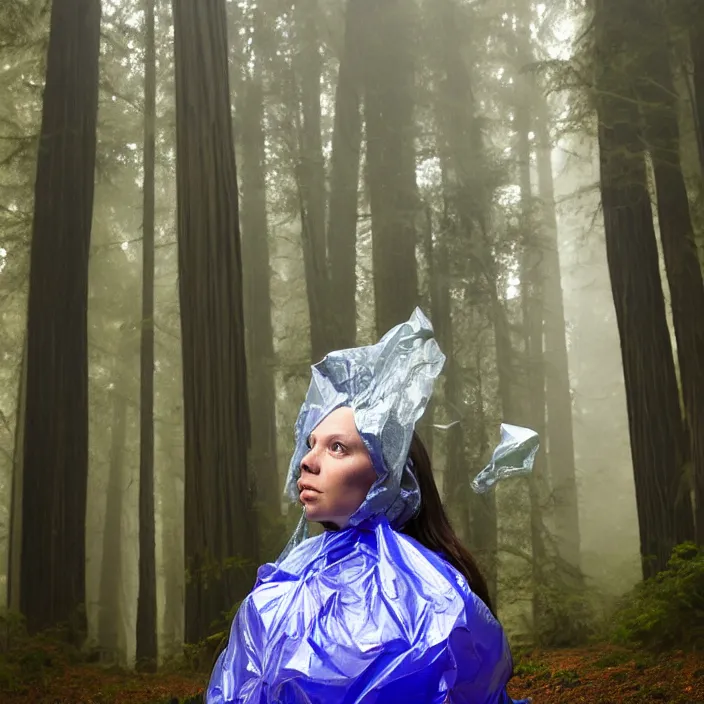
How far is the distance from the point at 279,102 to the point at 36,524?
702 centimetres

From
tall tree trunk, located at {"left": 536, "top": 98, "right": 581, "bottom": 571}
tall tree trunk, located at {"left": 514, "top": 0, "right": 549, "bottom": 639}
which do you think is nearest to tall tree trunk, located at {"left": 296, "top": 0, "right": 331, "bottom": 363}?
tall tree trunk, located at {"left": 514, "top": 0, "right": 549, "bottom": 639}

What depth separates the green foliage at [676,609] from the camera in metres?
6.18

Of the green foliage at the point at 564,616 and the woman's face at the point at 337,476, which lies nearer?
the woman's face at the point at 337,476

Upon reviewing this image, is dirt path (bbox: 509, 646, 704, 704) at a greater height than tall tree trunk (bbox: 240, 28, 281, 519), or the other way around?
tall tree trunk (bbox: 240, 28, 281, 519)

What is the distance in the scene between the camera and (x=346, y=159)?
11516 millimetres

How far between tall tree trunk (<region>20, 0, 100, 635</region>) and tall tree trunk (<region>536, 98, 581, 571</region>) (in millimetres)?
6967

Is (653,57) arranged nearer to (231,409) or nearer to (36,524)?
(231,409)

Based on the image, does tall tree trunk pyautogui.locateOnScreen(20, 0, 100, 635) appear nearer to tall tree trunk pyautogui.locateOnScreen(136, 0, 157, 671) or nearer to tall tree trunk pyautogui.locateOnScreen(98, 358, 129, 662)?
tall tree trunk pyautogui.locateOnScreen(136, 0, 157, 671)

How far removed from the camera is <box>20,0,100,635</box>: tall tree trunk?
Result: 280 inches

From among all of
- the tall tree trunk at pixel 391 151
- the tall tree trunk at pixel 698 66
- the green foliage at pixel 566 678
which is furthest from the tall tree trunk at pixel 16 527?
the tall tree trunk at pixel 698 66

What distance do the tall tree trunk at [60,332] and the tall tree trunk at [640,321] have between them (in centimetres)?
460

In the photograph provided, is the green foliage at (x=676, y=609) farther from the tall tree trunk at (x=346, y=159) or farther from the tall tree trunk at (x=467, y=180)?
the tall tree trunk at (x=346, y=159)

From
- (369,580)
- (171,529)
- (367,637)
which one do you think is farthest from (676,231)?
(171,529)

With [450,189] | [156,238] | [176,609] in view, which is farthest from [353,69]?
[176,609]
